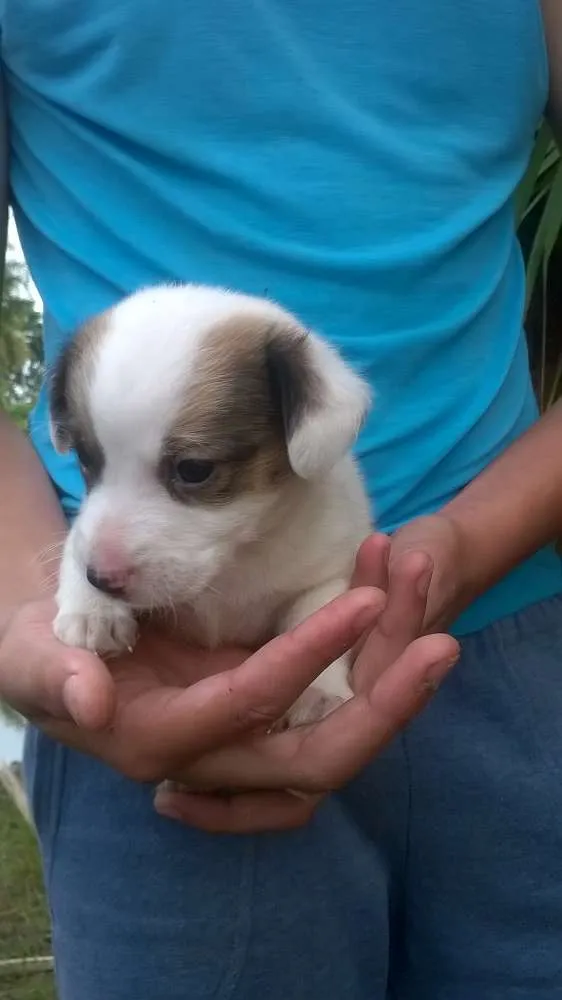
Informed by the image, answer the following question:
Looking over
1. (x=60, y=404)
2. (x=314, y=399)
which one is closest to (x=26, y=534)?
(x=60, y=404)

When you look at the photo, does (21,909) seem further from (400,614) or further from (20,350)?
(400,614)

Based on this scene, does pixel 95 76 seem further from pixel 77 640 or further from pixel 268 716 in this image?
pixel 268 716

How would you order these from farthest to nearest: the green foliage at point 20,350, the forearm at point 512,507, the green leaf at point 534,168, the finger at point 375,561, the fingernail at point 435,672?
the green foliage at point 20,350 → the green leaf at point 534,168 → the forearm at point 512,507 → the finger at point 375,561 → the fingernail at point 435,672

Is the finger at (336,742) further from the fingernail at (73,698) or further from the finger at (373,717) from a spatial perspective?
the fingernail at (73,698)

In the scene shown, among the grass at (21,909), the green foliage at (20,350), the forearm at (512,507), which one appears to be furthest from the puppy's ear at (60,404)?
the grass at (21,909)

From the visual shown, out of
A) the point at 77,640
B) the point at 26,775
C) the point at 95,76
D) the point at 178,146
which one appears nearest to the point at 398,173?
the point at 178,146

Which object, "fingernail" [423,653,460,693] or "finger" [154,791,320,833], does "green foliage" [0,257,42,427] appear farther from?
"fingernail" [423,653,460,693]

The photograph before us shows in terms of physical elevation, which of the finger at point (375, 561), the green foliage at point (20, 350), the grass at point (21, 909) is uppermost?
the finger at point (375, 561)
